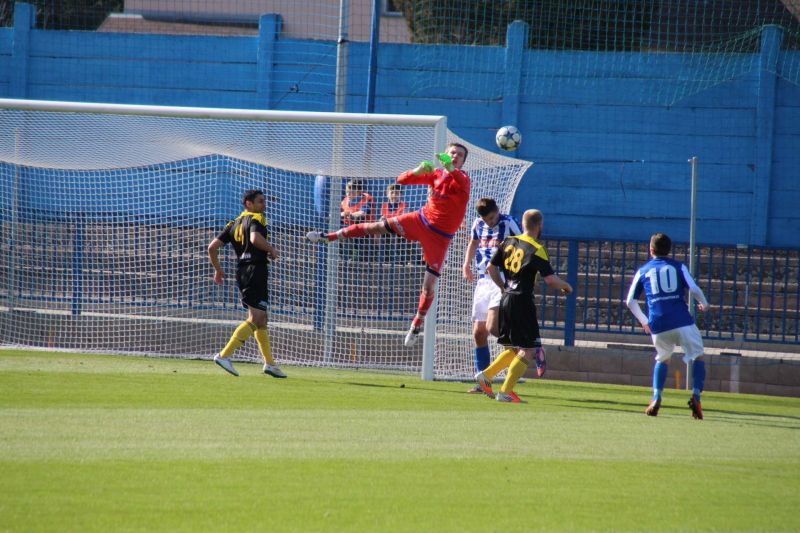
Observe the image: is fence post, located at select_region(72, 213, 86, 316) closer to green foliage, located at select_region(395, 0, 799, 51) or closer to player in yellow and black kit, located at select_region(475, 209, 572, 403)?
player in yellow and black kit, located at select_region(475, 209, 572, 403)

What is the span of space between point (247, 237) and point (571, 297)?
515 centimetres

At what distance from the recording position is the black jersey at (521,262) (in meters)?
9.66

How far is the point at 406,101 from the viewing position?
20047 mm

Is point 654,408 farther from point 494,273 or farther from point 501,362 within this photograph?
point 494,273

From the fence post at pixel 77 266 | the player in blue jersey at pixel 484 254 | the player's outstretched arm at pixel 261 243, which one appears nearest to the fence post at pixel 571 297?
the player in blue jersey at pixel 484 254

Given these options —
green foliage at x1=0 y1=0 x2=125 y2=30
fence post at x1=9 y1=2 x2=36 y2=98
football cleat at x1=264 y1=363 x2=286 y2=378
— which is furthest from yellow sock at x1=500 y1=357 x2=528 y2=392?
green foliage at x1=0 y1=0 x2=125 y2=30

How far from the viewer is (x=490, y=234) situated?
35.5 feet

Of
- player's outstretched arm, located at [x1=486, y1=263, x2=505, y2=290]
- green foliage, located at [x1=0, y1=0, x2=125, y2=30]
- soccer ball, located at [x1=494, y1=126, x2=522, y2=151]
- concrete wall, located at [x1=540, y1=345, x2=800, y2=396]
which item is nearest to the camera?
player's outstretched arm, located at [x1=486, y1=263, x2=505, y2=290]

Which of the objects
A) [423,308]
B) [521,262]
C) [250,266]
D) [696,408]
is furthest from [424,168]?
[696,408]

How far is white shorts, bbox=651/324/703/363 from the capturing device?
9469 mm

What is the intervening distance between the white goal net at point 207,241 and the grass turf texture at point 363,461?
2770mm

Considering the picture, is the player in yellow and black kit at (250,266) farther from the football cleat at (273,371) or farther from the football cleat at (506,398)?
the football cleat at (506,398)

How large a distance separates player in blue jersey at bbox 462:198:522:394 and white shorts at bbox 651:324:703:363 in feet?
5.92

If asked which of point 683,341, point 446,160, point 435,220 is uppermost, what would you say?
point 446,160
